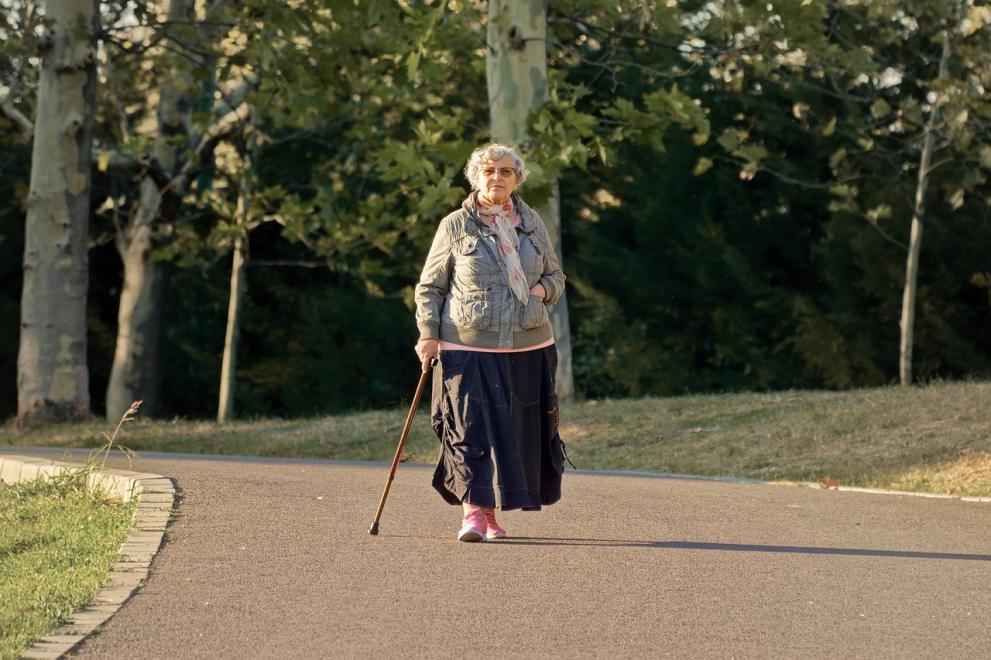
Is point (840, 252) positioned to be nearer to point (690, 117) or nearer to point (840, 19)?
→ point (840, 19)

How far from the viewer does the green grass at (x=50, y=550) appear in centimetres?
658

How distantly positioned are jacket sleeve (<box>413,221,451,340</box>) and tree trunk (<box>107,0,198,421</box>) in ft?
47.9

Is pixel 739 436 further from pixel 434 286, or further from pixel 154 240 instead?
pixel 154 240

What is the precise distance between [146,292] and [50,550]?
14881 mm

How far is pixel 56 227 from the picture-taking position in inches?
750

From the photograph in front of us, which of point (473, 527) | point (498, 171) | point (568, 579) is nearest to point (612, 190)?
point (498, 171)

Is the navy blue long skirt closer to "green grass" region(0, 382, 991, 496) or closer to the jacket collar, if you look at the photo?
the jacket collar

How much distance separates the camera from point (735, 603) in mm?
7180

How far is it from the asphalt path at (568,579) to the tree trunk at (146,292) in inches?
482

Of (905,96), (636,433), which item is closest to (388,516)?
(636,433)

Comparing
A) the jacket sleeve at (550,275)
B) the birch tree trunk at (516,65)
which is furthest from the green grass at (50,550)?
the birch tree trunk at (516,65)

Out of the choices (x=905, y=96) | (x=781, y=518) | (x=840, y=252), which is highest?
(x=905, y=96)

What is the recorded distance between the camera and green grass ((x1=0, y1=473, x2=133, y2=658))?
658 cm

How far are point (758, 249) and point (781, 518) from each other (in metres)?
14.0
